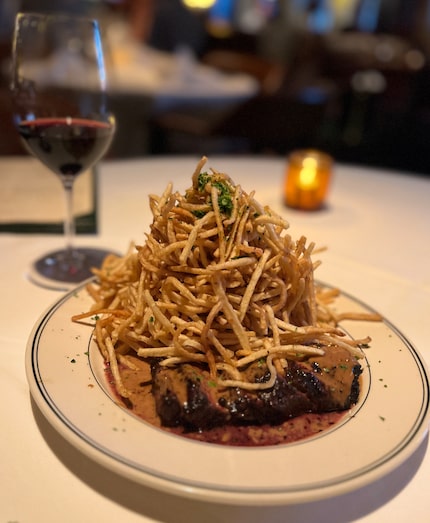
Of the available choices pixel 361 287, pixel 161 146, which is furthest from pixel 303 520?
pixel 161 146

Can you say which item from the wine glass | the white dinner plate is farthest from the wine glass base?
the white dinner plate

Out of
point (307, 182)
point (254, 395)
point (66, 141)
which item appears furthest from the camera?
point (307, 182)

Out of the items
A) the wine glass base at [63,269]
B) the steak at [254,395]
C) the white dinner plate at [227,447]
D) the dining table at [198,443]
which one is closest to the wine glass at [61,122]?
the wine glass base at [63,269]

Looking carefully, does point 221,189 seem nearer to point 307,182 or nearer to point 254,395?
point 254,395

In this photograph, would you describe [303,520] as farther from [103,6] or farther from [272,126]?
[103,6]

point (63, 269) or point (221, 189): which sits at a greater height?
point (221, 189)

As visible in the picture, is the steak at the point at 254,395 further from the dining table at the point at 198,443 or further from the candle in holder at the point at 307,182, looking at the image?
the candle in holder at the point at 307,182

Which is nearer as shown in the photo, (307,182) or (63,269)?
(63,269)

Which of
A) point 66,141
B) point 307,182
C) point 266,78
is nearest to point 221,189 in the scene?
point 66,141
